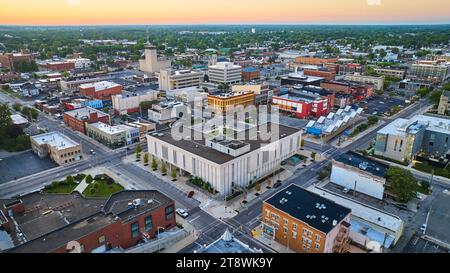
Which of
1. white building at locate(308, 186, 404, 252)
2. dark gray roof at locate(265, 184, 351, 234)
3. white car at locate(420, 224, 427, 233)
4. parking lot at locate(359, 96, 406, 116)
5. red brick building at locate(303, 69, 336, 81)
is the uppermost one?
red brick building at locate(303, 69, 336, 81)

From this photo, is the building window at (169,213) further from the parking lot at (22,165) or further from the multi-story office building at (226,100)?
the multi-story office building at (226,100)

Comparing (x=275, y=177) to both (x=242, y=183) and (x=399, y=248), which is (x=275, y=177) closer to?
(x=242, y=183)

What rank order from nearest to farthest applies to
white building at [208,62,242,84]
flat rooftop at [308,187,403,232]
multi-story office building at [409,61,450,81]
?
flat rooftop at [308,187,403,232]
white building at [208,62,242,84]
multi-story office building at [409,61,450,81]

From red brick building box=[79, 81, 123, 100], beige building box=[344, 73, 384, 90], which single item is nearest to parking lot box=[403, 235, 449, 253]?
beige building box=[344, 73, 384, 90]

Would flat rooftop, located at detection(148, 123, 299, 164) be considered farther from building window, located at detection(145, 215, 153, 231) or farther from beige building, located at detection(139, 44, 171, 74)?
beige building, located at detection(139, 44, 171, 74)

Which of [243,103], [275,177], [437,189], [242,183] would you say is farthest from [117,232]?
[243,103]

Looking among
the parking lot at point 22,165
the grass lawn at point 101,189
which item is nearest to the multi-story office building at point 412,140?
the grass lawn at point 101,189

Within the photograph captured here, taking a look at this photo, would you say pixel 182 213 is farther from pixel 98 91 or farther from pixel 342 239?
pixel 98 91

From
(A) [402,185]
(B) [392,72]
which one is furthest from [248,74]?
(A) [402,185]
